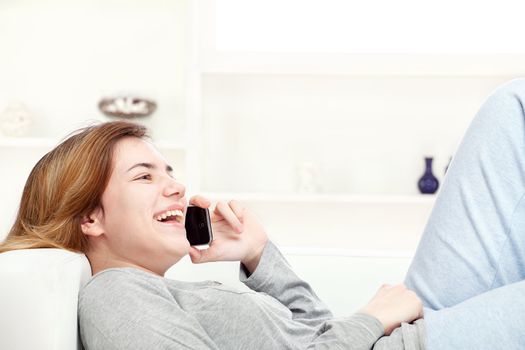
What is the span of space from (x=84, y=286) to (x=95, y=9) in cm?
280

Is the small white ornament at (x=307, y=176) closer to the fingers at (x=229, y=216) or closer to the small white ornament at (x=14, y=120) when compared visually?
the small white ornament at (x=14, y=120)

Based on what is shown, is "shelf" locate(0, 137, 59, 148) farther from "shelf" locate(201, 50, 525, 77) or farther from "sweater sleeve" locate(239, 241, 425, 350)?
"sweater sleeve" locate(239, 241, 425, 350)

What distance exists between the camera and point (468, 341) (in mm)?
1451

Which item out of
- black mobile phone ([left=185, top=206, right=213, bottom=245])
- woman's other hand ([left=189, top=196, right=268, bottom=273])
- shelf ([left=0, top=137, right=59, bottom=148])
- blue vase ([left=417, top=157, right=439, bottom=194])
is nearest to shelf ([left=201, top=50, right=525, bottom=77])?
blue vase ([left=417, top=157, right=439, bottom=194])

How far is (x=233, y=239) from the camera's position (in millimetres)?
1885

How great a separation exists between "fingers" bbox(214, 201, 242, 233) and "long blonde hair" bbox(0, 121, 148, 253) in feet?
1.05

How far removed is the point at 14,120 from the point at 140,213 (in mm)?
2421

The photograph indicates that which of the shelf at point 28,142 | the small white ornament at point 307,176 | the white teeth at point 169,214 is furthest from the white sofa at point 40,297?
the small white ornament at point 307,176

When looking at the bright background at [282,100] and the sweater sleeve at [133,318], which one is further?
the bright background at [282,100]

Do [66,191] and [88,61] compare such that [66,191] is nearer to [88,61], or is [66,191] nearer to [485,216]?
[485,216]

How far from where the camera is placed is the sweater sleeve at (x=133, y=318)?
132cm

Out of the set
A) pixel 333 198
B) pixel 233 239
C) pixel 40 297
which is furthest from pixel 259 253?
pixel 333 198

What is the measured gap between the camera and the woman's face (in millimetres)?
1641

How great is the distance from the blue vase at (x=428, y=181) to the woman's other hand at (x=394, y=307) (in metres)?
2.24
